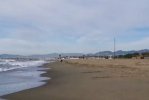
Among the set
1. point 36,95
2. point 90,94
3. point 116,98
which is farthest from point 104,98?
point 36,95

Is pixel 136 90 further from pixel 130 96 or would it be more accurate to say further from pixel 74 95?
pixel 74 95

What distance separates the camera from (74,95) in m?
14.1

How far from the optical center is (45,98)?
13.8 metres

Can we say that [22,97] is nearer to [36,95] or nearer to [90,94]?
[36,95]

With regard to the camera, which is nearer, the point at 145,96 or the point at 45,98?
the point at 145,96

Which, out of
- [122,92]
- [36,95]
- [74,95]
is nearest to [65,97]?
[74,95]

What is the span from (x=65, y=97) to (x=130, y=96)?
282 cm

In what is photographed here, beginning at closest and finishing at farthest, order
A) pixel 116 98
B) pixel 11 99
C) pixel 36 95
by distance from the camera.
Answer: pixel 116 98 → pixel 11 99 → pixel 36 95

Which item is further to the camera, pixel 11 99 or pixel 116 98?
pixel 11 99

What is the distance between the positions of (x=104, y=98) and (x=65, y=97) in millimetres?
Answer: 1903

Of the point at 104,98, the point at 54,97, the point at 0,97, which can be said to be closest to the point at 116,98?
the point at 104,98

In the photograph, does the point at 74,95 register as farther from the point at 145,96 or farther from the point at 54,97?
the point at 145,96

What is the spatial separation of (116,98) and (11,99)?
178 inches

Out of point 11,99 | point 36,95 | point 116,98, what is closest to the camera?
point 116,98
